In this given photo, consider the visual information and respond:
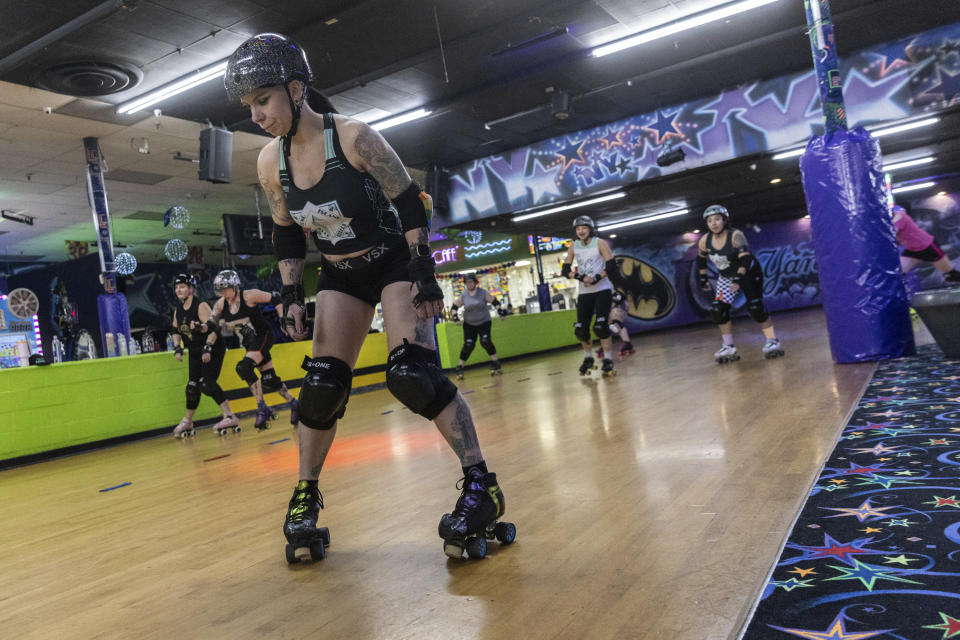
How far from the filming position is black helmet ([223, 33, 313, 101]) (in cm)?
197

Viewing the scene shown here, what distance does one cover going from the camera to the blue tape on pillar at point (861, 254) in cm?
547

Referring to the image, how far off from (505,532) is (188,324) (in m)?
5.76

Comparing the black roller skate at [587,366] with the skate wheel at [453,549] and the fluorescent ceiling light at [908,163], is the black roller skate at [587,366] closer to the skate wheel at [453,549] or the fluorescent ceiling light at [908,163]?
the skate wheel at [453,549]

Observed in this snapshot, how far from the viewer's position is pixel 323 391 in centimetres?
208

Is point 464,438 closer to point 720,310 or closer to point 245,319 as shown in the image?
point 245,319

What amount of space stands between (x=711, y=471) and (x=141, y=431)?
7002 mm

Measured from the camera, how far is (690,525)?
1.89 meters

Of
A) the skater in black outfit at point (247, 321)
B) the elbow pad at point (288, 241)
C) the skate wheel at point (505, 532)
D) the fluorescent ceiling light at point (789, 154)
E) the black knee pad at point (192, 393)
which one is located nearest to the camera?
the skate wheel at point (505, 532)

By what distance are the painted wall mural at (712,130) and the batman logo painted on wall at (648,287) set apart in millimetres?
9186

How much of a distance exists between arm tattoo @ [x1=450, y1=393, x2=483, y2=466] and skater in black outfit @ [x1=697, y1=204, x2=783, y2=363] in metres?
5.11

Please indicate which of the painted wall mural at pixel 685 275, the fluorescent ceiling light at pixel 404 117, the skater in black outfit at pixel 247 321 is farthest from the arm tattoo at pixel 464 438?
the painted wall mural at pixel 685 275

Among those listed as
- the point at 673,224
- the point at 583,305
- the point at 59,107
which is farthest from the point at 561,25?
the point at 673,224

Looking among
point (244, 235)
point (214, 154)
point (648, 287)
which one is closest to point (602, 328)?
point (214, 154)

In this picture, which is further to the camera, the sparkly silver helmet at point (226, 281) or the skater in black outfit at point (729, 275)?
the skater in black outfit at point (729, 275)
